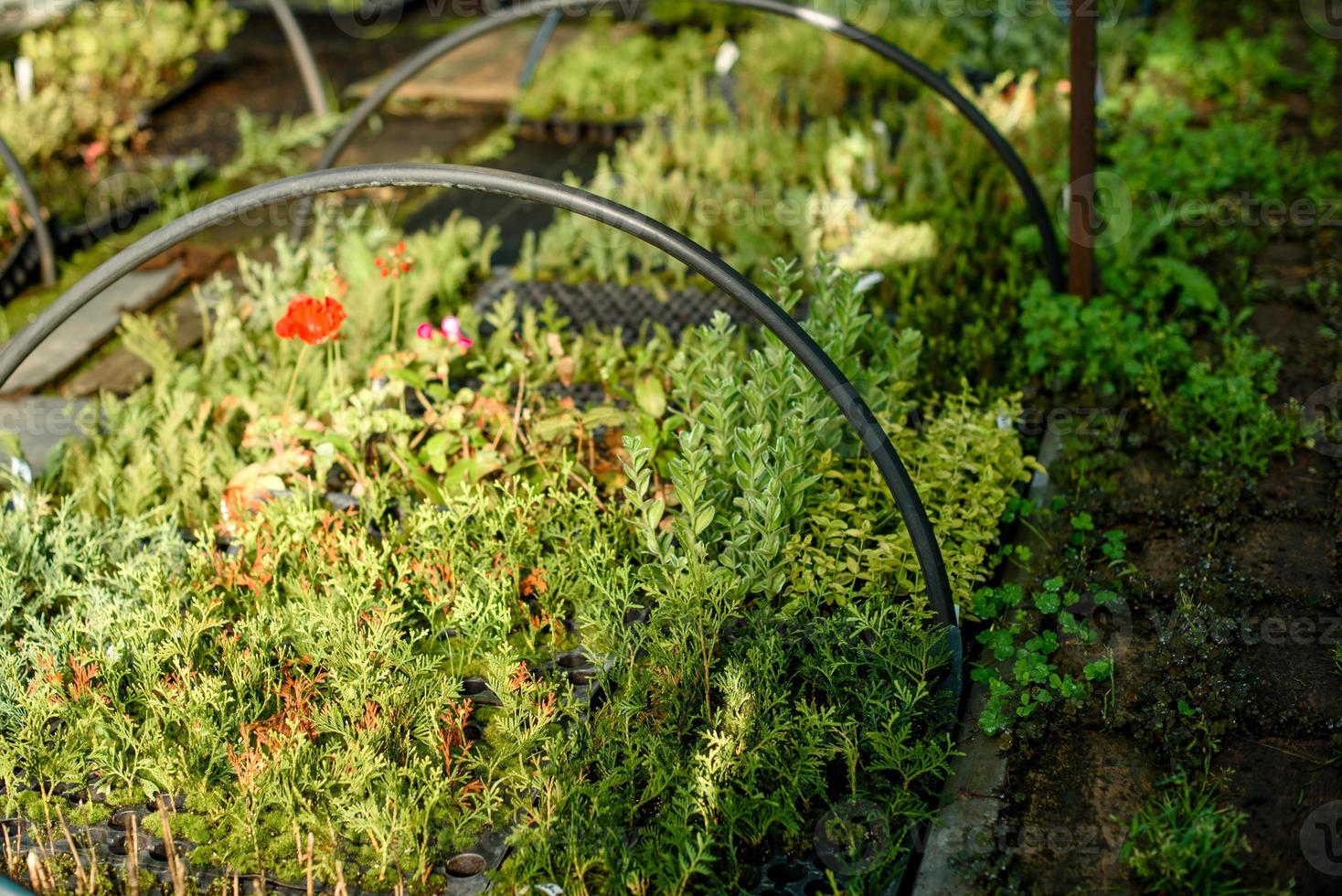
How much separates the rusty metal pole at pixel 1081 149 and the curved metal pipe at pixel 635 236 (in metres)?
2.06

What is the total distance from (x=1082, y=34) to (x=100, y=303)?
422cm

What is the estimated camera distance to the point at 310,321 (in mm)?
3621

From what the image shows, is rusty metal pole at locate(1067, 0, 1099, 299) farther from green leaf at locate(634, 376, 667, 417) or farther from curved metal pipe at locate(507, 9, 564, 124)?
curved metal pipe at locate(507, 9, 564, 124)

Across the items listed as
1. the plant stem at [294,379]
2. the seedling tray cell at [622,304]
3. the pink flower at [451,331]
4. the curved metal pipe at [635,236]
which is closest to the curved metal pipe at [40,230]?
the plant stem at [294,379]

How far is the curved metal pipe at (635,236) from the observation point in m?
2.73

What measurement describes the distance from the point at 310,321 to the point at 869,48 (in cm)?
232

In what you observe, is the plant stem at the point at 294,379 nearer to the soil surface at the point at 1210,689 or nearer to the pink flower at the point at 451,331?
the pink flower at the point at 451,331

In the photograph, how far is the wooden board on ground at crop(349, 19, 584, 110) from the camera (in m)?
7.51

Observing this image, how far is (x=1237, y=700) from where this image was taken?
2918mm

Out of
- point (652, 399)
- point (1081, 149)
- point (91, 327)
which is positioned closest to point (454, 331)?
point (652, 399)

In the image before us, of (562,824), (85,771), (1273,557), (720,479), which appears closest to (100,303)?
(85,771)

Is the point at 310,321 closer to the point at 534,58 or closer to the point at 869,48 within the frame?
the point at 869,48

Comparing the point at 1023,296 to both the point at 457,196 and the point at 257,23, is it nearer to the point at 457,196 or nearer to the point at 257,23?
the point at 457,196

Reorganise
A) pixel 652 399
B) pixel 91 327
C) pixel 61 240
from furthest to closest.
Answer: pixel 61 240
pixel 91 327
pixel 652 399
